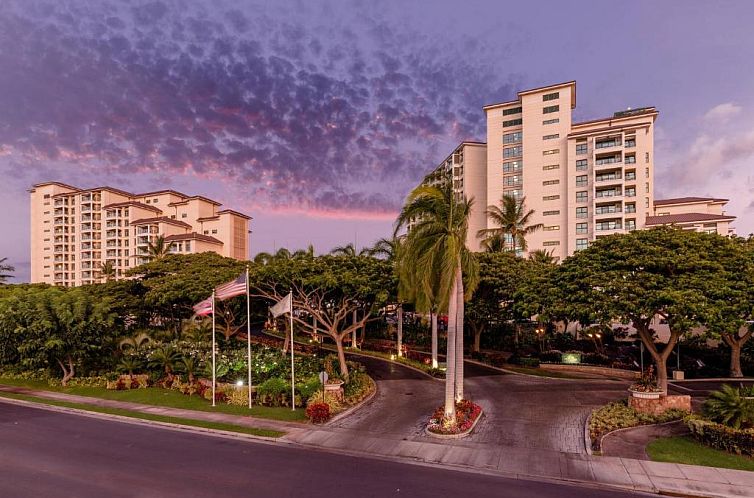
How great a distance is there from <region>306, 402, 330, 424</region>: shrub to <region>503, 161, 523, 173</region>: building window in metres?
62.7

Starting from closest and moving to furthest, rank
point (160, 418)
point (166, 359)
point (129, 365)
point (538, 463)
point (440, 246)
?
point (538, 463)
point (440, 246)
point (160, 418)
point (166, 359)
point (129, 365)

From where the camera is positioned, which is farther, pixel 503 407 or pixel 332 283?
pixel 332 283

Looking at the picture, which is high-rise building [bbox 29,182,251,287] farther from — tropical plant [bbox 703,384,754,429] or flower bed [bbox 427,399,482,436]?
tropical plant [bbox 703,384,754,429]

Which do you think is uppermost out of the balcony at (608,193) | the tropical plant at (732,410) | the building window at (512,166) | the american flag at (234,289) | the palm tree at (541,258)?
the building window at (512,166)

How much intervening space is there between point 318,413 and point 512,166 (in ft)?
209

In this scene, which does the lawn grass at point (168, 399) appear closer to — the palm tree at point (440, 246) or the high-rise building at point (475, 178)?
the palm tree at point (440, 246)

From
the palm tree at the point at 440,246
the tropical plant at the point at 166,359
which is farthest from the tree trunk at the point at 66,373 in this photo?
the palm tree at the point at 440,246

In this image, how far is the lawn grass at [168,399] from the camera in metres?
21.4

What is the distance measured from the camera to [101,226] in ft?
355

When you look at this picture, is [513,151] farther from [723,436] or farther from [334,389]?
[723,436]

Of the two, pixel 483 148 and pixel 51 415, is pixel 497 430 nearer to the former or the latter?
pixel 51 415

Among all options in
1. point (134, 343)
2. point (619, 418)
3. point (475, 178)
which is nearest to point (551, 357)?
point (619, 418)

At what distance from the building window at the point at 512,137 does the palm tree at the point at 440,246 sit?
2325 inches

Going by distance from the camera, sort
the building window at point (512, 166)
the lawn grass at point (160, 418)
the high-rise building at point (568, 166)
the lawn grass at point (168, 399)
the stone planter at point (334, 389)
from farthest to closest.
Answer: the building window at point (512, 166) < the high-rise building at point (568, 166) < the stone planter at point (334, 389) < the lawn grass at point (168, 399) < the lawn grass at point (160, 418)
